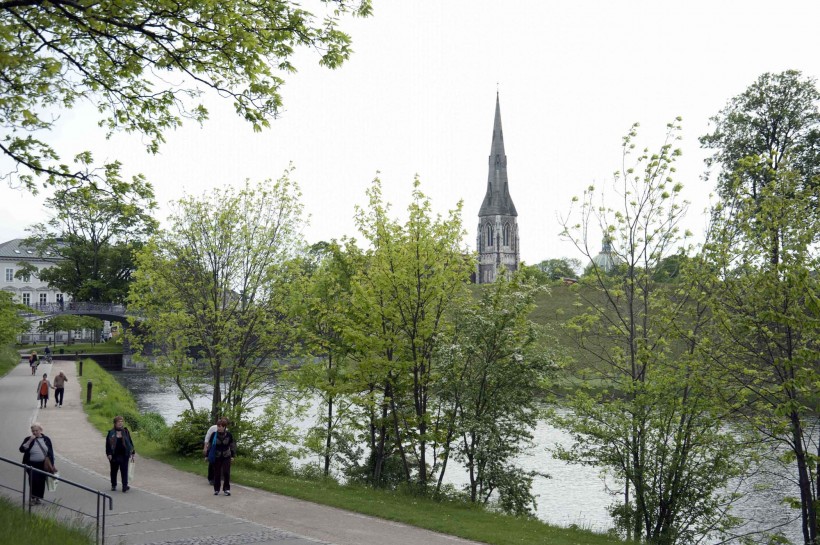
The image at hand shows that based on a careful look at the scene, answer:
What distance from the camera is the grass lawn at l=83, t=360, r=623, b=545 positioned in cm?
1333

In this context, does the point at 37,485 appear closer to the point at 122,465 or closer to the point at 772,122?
the point at 122,465

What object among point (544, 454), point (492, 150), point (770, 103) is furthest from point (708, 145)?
point (492, 150)

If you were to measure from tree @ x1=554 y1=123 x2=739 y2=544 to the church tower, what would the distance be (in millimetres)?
122126

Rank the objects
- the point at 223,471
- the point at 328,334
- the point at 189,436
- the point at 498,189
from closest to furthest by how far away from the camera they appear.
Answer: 1. the point at 223,471
2. the point at 189,436
3. the point at 328,334
4. the point at 498,189

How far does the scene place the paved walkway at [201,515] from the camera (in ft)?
38.8

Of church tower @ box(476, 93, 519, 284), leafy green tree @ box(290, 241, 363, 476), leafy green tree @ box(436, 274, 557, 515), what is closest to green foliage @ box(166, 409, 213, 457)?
leafy green tree @ box(290, 241, 363, 476)

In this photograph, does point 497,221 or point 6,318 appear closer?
point 6,318

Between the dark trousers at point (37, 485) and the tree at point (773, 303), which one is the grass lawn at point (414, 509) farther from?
the dark trousers at point (37, 485)

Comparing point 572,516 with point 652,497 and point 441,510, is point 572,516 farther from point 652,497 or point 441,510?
point 441,510

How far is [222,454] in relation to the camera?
49.6 feet

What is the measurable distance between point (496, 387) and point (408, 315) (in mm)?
2898

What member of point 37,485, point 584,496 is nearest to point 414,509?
point 37,485

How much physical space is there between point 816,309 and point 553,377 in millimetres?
7353

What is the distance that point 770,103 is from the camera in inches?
1570
